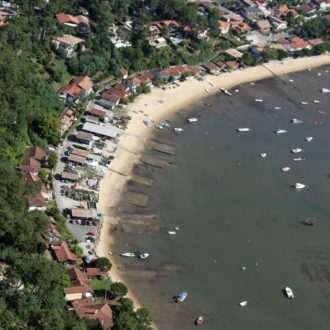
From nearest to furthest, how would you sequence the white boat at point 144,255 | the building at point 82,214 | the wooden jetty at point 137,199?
1. the white boat at point 144,255
2. the building at point 82,214
3. the wooden jetty at point 137,199

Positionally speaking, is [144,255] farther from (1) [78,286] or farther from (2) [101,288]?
(1) [78,286]

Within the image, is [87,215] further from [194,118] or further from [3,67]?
[194,118]

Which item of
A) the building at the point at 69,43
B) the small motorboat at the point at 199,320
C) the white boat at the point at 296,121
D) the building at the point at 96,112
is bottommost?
the small motorboat at the point at 199,320

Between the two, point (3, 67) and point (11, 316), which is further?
point (3, 67)

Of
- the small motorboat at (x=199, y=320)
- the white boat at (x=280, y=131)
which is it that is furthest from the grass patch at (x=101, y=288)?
the white boat at (x=280, y=131)

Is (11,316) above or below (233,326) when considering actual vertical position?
above

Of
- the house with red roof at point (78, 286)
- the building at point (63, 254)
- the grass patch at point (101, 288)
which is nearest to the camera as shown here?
the house with red roof at point (78, 286)

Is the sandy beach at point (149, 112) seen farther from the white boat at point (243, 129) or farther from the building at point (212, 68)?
the white boat at point (243, 129)

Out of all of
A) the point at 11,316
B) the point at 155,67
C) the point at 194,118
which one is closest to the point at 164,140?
the point at 194,118

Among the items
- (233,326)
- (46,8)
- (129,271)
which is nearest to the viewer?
(233,326)
